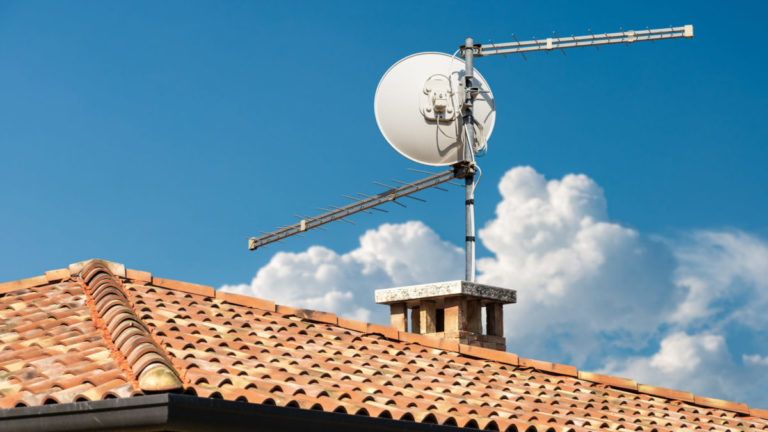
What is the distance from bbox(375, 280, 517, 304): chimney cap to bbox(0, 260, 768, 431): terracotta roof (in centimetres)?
99

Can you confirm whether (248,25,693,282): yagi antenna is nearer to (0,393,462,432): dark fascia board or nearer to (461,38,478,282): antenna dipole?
(461,38,478,282): antenna dipole

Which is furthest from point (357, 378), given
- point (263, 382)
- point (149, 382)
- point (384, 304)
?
point (384, 304)

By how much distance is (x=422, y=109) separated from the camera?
1416cm

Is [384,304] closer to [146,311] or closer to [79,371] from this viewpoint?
[146,311]

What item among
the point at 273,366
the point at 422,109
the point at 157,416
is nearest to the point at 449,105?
the point at 422,109

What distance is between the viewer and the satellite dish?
1416 centimetres

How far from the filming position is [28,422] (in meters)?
6.46

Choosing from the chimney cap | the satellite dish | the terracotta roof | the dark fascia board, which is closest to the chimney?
the chimney cap

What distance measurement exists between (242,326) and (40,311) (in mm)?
2027

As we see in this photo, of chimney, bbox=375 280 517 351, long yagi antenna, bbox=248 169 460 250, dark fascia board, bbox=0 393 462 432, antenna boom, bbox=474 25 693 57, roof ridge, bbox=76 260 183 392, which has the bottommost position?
dark fascia board, bbox=0 393 462 432

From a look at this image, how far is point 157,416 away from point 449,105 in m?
8.90

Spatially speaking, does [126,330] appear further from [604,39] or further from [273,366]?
[604,39]

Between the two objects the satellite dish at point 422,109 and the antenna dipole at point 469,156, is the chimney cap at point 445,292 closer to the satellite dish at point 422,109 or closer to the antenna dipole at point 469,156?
the antenna dipole at point 469,156

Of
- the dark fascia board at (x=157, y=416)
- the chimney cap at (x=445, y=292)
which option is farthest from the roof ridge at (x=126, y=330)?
the chimney cap at (x=445, y=292)
